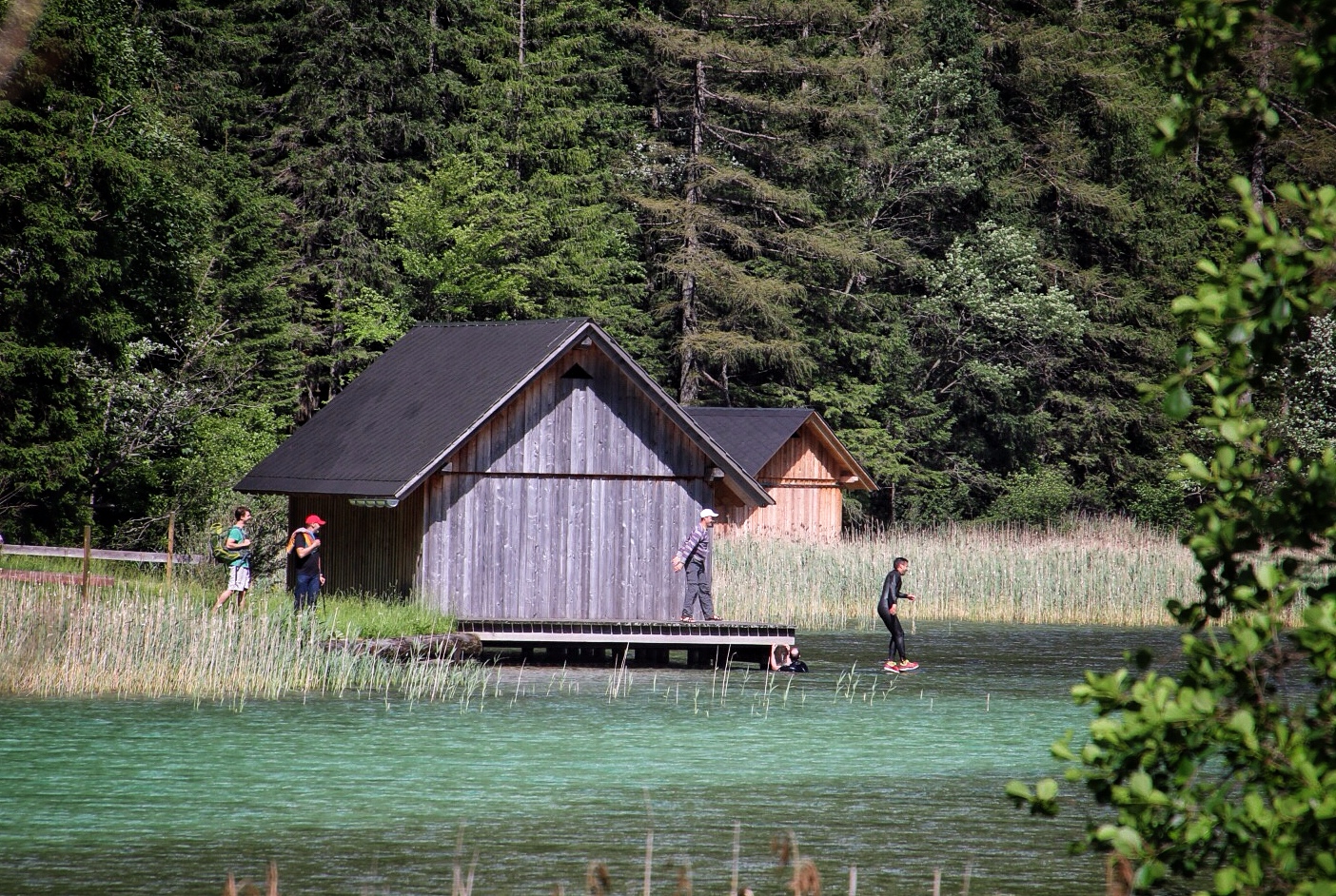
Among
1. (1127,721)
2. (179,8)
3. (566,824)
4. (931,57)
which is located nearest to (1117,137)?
(931,57)

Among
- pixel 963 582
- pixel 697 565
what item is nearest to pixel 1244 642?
pixel 697 565

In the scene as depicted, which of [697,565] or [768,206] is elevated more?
[768,206]

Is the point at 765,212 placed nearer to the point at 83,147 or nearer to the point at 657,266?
the point at 657,266

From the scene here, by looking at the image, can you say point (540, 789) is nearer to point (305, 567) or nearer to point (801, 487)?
point (305, 567)

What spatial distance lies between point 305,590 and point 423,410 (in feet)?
13.9

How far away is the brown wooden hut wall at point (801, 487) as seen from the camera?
44.6m

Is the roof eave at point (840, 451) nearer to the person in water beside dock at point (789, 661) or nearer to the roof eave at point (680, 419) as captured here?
the roof eave at point (680, 419)

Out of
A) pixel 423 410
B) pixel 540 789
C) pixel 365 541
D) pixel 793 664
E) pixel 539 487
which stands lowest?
pixel 540 789

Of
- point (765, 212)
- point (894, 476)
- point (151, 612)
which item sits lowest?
point (151, 612)

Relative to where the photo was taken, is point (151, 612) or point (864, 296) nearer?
point (151, 612)

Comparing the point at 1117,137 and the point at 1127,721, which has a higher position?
the point at 1117,137

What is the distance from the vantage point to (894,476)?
53.0m

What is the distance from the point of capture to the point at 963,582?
34.0 m

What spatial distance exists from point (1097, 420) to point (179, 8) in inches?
1183
